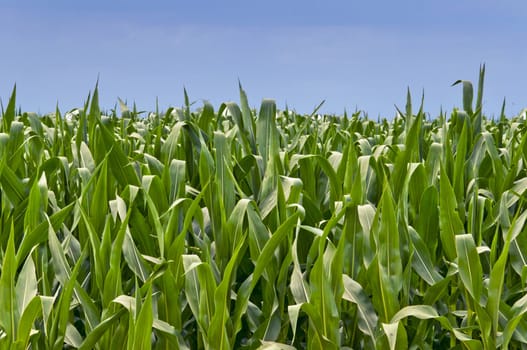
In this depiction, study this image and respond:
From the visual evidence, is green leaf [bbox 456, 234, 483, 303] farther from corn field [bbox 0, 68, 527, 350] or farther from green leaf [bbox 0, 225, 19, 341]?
green leaf [bbox 0, 225, 19, 341]

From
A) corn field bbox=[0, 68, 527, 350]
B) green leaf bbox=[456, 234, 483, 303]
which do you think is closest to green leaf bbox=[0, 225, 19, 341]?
corn field bbox=[0, 68, 527, 350]

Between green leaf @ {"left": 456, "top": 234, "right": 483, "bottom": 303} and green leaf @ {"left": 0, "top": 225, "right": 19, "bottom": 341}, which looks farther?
green leaf @ {"left": 456, "top": 234, "right": 483, "bottom": 303}

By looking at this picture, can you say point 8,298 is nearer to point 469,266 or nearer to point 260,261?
point 260,261

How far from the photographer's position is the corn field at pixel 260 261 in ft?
3.96

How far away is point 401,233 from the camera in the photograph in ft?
4.58

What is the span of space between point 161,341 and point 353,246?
17.8 inches

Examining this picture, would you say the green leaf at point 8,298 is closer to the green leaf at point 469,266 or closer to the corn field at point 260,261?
the corn field at point 260,261

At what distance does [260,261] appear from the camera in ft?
4.05

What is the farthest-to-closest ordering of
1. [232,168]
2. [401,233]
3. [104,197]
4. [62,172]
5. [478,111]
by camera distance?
[478,111] < [62,172] < [232,168] < [104,197] < [401,233]

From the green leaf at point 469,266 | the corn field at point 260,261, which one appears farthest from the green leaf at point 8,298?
the green leaf at point 469,266

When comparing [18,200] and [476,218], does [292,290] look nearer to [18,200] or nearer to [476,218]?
[476,218]

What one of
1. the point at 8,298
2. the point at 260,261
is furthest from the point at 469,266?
the point at 8,298

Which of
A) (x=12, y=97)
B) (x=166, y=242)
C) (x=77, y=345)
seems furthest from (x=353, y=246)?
(x=12, y=97)

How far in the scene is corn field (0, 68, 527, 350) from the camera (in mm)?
1206
